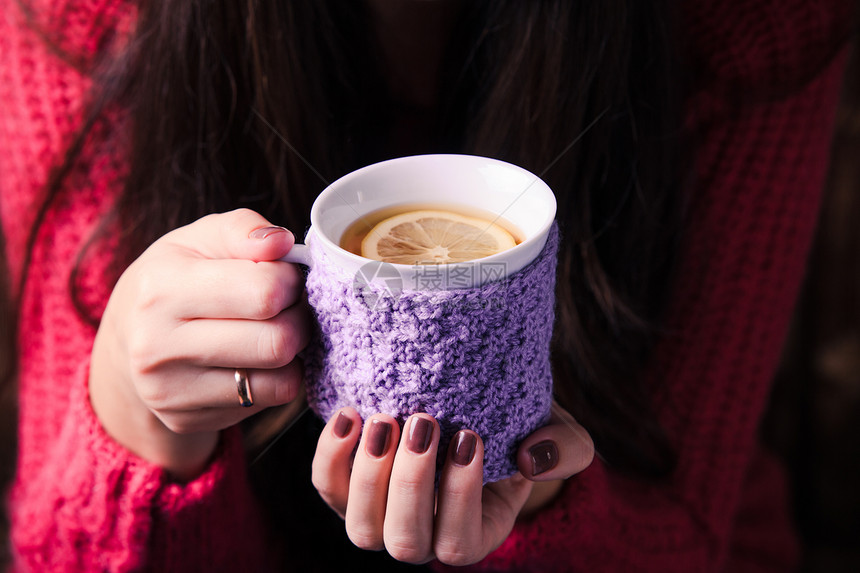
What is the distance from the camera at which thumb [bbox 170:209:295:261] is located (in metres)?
0.38

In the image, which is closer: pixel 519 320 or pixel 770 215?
pixel 519 320

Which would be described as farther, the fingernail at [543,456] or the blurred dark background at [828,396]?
the blurred dark background at [828,396]

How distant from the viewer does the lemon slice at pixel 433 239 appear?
373 mm

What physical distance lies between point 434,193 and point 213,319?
6.3 inches

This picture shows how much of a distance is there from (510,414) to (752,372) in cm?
50

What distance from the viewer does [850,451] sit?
1.20m

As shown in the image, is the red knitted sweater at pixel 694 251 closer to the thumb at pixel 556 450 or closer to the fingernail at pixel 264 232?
the thumb at pixel 556 450

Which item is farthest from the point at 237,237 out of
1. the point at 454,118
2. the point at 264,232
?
the point at 454,118

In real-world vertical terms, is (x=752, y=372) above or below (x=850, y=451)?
above

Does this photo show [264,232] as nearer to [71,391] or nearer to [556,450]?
[556,450]

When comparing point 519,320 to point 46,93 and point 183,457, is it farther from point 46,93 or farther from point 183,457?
point 46,93

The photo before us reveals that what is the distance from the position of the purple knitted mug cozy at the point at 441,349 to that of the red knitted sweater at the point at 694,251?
31cm

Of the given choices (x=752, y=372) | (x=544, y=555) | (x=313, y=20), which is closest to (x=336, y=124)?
(x=313, y=20)

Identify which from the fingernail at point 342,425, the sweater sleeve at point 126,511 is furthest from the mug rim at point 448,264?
the sweater sleeve at point 126,511
